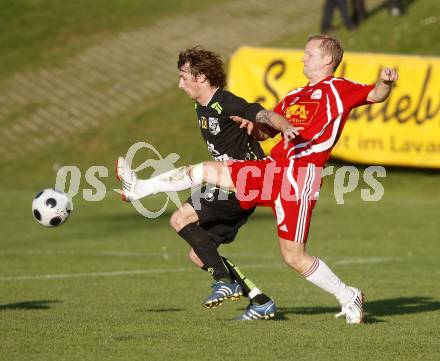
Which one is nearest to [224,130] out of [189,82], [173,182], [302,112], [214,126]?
[214,126]

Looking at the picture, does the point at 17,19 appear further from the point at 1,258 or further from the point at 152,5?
the point at 1,258

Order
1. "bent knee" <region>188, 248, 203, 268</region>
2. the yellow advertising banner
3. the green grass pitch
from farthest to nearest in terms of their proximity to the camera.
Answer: the yellow advertising banner
"bent knee" <region>188, 248, 203, 268</region>
the green grass pitch

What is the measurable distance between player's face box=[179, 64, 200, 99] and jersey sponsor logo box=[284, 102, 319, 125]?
2.64 ft

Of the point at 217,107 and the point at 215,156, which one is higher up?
the point at 217,107

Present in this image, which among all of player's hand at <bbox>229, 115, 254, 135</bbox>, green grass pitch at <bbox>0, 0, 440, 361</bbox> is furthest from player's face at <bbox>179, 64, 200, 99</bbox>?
green grass pitch at <bbox>0, 0, 440, 361</bbox>

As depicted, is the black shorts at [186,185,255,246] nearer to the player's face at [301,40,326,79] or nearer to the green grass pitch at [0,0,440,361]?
the green grass pitch at [0,0,440,361]

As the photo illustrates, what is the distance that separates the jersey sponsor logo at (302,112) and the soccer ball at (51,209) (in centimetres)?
213

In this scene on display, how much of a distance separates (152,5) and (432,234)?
59.8 feet

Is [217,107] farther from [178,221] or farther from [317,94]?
[178,221]

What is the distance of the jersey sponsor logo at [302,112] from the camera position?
872 centimetres

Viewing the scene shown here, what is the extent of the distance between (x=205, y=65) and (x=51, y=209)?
1.82 metres

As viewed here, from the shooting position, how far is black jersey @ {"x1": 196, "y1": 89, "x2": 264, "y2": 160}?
898cm

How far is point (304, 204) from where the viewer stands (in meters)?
8.68

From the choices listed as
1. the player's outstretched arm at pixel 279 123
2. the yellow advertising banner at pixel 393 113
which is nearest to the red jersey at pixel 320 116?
the player's outstretched arm at pixel 279 123
